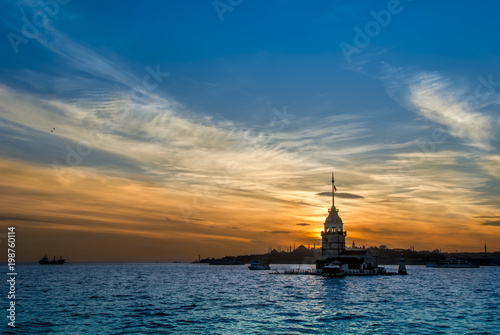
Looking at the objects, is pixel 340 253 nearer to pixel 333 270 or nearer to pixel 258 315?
pixel 333 270

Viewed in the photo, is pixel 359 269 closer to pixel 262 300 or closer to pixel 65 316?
pixel 262 300

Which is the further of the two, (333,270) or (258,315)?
(333,270)

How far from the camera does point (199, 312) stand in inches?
2392

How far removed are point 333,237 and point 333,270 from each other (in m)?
24.5

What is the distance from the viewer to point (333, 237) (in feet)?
536

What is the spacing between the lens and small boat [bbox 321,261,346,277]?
140000mm

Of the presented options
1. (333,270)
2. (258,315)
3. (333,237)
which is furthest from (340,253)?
(258,315)

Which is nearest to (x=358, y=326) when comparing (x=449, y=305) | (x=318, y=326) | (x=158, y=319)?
(x=318, y=326)

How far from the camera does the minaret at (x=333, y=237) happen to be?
16250 centimetres

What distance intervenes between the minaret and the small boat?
1971cm

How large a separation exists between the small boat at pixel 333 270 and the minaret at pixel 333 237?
776 inches

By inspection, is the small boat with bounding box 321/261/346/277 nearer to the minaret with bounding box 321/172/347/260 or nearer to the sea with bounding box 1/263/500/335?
the minaret with bounding box 321/172/347/260

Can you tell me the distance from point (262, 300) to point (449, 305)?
2949cm

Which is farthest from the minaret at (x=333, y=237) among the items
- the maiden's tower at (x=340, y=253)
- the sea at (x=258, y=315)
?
the sea at (x=258, y=315)
